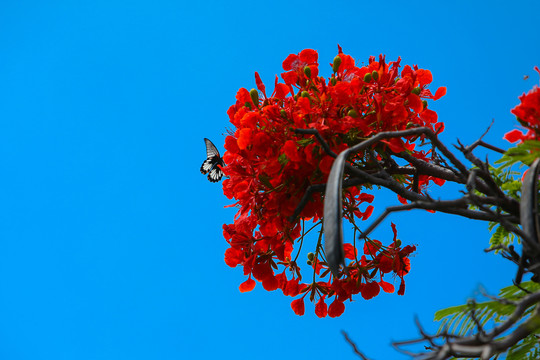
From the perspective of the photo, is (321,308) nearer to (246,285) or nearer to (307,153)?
(246,285)

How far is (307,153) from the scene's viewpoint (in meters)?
1.02

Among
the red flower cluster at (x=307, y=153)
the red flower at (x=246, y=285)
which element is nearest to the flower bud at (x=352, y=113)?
the red flower cluster at (x=307, y=153)

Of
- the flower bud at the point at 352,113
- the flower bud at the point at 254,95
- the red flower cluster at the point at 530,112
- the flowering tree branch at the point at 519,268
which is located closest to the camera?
the flowering tree branch at the point at 519,268

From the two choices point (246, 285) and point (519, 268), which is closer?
point (519, 268)

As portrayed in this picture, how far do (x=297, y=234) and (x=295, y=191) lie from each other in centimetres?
15

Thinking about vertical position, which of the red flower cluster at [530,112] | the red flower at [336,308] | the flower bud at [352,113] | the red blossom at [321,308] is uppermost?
the flower bud at [352,113]

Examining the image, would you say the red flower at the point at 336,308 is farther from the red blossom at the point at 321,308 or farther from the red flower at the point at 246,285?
the red flower at the point at 246,285

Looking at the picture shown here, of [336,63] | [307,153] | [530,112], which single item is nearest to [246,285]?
[307,153]

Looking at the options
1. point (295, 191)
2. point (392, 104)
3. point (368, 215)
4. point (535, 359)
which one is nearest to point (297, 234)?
point (295, 191)

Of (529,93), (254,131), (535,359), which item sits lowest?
(535,359)

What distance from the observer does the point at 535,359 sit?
3.77ft

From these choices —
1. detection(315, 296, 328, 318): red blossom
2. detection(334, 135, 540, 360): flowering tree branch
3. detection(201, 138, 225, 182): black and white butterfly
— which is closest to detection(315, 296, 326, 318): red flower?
detection(315, 296, 328, 318): red blossom

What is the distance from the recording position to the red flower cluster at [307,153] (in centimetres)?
106

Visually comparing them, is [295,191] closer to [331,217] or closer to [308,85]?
[308,85]
